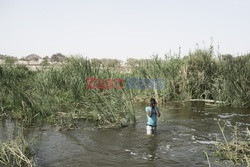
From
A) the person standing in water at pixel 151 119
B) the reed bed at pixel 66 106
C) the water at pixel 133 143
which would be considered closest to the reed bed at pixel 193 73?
the water at pixel 133 143

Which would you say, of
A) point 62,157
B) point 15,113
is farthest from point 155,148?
point 15,113

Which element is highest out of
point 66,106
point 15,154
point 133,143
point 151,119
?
point 66,106

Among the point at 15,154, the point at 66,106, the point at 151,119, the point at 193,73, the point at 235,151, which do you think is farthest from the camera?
the point at 193,73

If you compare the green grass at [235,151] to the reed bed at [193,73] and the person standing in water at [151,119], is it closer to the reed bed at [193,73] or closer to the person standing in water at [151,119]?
the person standing in water at [151,119]

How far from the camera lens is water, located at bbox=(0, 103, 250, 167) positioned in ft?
17.9

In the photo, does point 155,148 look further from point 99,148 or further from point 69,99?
point 69,99

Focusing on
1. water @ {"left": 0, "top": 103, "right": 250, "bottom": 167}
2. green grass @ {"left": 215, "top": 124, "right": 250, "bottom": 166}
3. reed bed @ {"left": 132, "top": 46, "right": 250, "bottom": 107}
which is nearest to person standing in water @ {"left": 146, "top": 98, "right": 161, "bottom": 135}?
water @ {"left": 0, "top": 103, "right": 250, "bottom": 167}

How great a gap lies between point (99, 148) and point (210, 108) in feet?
20.0

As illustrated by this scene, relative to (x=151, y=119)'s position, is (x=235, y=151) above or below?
below

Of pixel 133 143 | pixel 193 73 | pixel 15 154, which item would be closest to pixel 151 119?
pixel 133 143

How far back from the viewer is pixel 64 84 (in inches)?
496

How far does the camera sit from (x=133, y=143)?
657 centimetres

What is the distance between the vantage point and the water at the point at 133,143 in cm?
546

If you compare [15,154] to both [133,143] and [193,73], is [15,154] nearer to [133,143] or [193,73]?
[133,143]
